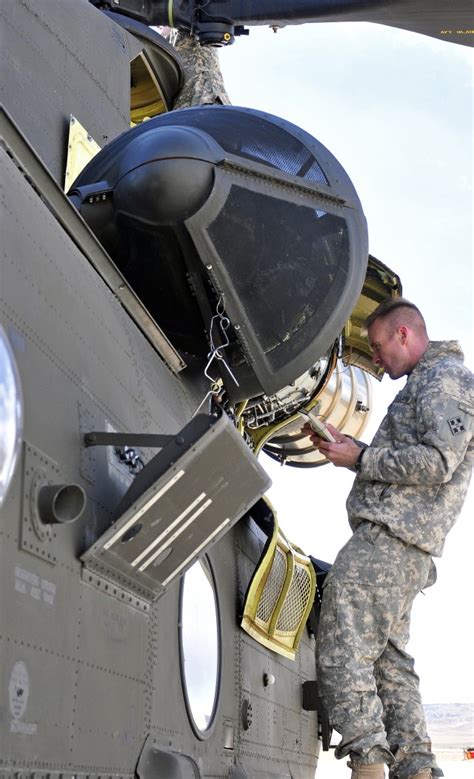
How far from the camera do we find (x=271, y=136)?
14.0 ft

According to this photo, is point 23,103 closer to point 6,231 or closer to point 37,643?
point 6,231

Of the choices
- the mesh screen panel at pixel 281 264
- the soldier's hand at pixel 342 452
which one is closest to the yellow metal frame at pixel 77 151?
the mesh screen panel at pixel 281 264

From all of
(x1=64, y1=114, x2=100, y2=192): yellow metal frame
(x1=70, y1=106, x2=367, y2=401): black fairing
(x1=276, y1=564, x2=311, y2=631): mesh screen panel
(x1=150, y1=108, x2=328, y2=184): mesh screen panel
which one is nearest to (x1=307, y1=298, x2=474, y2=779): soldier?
(x1=70, y1=106, x2=367, y2=401): black fairing

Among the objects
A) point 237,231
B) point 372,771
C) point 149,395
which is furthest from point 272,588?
point 237,231

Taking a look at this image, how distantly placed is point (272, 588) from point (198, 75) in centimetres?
298

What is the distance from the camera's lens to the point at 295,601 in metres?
5.29

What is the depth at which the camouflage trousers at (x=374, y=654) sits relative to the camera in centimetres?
409

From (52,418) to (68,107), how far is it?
2252 mm

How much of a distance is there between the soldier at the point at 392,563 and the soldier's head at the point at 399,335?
0.27 ft

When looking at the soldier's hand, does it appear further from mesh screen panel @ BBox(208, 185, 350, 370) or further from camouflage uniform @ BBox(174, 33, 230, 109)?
camouflage uniform @ BBox(174, 33, 230, 109)

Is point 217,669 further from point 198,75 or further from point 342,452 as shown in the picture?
point 198,75

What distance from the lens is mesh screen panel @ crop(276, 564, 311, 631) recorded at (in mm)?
5133

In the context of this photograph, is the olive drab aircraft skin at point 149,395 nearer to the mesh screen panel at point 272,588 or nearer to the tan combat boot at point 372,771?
the mesh screen panel at point 272,588

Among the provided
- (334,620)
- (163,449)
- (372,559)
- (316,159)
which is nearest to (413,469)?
(372,559)
